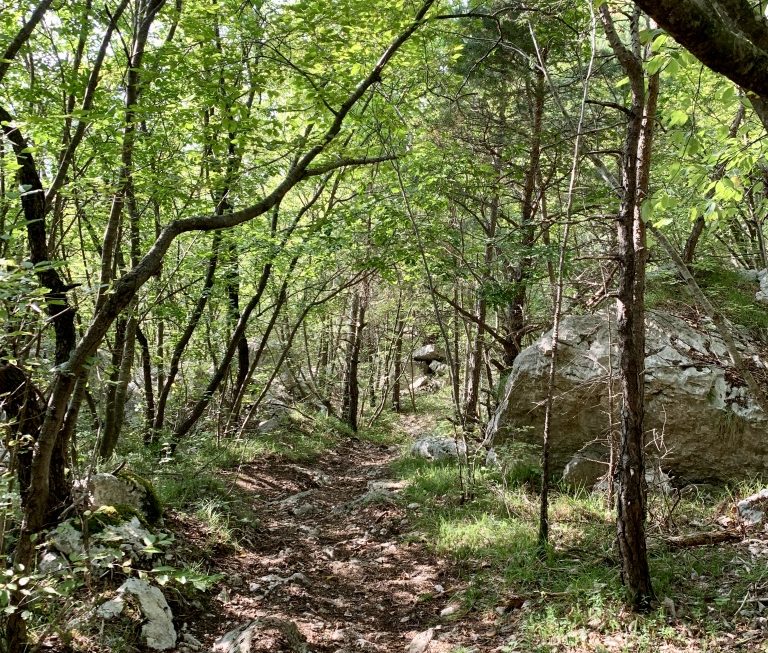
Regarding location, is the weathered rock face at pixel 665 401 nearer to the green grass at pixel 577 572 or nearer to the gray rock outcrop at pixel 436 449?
the green grass at pixel 577 572

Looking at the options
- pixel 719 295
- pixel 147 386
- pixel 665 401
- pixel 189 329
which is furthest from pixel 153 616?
pixel 719 295

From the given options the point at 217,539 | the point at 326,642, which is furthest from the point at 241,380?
the point at 326,642

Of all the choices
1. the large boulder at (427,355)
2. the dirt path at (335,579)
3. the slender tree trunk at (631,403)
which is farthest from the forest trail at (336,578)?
the large boulder at (427,355)

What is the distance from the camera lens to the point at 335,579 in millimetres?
5641

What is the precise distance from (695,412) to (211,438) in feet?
26.4

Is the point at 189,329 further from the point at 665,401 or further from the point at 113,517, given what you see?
the point at 665,401

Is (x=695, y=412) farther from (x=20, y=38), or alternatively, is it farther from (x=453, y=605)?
(x=20, y=38)

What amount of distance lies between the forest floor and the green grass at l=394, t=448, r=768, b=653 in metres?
0.01

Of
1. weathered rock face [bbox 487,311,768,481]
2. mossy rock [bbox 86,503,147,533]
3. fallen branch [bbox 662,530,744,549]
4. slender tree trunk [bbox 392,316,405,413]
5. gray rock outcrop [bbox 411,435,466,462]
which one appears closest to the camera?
mossy rock [bbox 86,503,147,533]

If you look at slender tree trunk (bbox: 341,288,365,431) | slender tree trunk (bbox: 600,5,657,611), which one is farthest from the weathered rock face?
slender tree trunk (bbox: 341,288,365,431)

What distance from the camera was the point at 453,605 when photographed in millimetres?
4789

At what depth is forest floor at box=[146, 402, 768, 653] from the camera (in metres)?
3.81

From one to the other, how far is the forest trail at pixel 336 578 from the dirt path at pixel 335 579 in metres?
0.01

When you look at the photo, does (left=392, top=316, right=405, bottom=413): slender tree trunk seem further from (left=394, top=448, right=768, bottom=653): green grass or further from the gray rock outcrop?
(left=394, top=448, right=768, bottom=653): green grass
